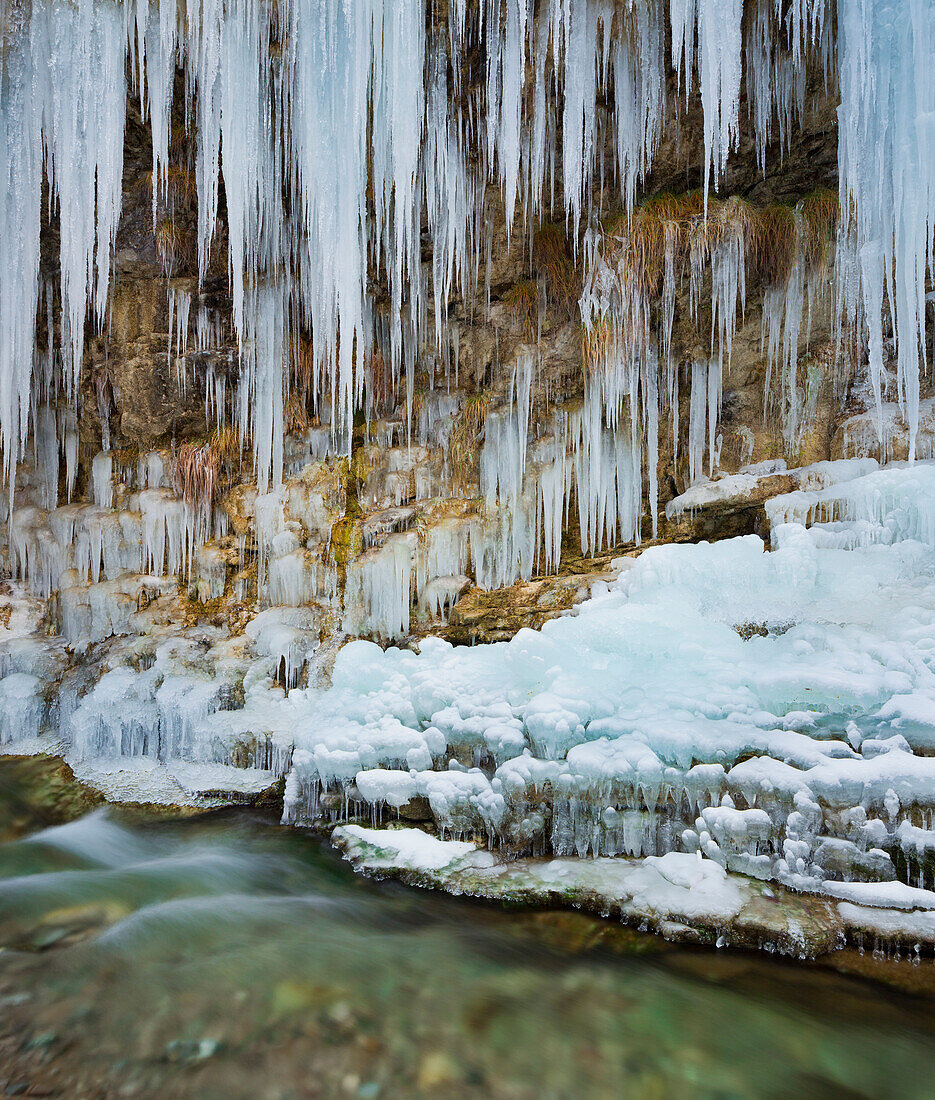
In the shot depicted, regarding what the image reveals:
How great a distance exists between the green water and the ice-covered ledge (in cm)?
12

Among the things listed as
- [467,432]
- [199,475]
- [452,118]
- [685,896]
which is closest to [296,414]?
[199,475]

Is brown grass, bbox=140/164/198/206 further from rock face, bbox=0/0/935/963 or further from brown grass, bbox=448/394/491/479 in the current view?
brown grass, bbox=448/394/491/479

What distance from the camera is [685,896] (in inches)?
127

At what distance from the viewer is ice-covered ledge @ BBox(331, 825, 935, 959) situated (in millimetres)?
2924

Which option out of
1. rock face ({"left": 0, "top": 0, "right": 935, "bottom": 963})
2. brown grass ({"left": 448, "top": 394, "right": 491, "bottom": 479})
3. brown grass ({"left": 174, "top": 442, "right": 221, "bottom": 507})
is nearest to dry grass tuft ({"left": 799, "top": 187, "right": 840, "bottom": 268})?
rock face ({"left": 0, "top": 0, "right": 935, "bottom": 963})

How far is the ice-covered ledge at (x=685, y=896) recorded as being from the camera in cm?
292

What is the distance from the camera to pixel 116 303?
749cm

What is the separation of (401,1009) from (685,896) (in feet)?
5.26

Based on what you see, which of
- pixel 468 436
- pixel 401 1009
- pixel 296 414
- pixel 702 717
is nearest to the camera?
pixel 401 1009

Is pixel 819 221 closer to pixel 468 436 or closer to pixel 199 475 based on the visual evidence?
pixel 468 436

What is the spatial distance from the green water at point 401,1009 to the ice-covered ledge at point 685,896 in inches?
4.7

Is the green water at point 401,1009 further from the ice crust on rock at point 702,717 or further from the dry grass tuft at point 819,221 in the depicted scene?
the dry grass tuft at point 819,221

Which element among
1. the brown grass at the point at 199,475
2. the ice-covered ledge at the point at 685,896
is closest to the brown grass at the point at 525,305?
the brown grass at the point at 199,475

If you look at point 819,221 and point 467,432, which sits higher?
point 819,221
